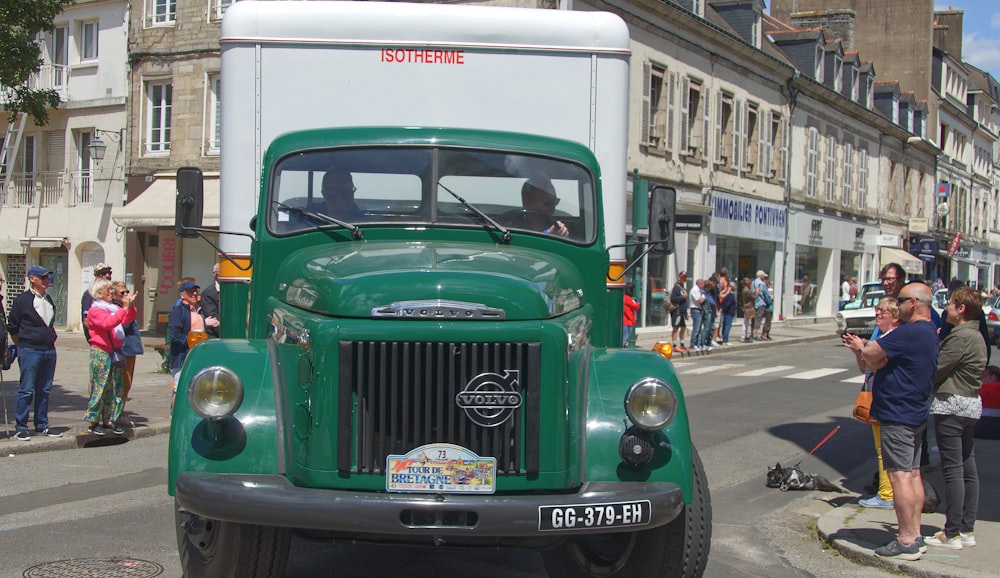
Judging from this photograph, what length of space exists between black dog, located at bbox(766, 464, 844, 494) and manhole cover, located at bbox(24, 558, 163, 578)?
5.38 m

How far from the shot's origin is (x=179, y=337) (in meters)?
12.1

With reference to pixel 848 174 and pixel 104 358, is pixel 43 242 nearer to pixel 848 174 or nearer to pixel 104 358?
pixel 104 358

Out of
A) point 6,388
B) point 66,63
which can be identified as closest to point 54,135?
point 66,63

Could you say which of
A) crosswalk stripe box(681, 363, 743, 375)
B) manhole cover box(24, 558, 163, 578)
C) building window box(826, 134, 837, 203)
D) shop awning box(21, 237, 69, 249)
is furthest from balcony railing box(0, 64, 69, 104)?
building window box(826, 134, 837, 203)

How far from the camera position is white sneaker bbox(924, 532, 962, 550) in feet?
22.8

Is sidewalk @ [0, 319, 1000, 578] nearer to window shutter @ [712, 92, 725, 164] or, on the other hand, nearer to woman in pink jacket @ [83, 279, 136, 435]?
woman in pink jacket @ [83, 279, 136, 435]

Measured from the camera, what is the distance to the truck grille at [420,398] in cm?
456

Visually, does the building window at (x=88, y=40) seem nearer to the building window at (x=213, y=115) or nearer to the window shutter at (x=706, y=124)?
the building window at (x=213, y=115)

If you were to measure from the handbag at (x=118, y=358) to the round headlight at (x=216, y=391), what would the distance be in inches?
260

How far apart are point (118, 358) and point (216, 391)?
680 cm

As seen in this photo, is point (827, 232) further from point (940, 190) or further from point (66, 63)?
point (66, 63)

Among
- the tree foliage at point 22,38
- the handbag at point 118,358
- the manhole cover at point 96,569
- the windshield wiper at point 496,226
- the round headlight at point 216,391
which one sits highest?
the tree foliage at point 22,38

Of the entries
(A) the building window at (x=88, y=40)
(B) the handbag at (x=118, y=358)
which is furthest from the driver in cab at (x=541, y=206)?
(A) the building window at (x=88, y=40)

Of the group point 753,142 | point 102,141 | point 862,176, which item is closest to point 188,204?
point 102,141
